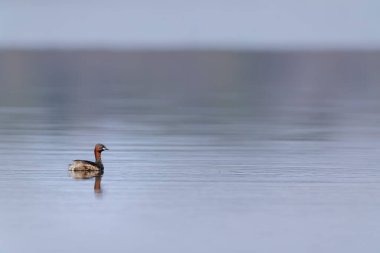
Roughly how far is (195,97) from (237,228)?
22.0 m

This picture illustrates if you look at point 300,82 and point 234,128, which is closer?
point 234,128

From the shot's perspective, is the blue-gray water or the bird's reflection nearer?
the blue-gray water

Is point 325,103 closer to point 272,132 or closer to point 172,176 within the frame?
point 272,132

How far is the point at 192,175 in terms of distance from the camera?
18328 millimetres

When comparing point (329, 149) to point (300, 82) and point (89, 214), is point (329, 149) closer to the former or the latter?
point (89, 214)

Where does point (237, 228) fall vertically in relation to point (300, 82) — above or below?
below

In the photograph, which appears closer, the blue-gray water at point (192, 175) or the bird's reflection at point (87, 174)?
the blue-gray water at point (192, 175)

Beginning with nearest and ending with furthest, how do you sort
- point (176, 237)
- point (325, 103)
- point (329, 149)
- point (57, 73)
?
1. point (176, 237)
2. point (329, 149)
3. point (325, 103)
4. point (57, 73)

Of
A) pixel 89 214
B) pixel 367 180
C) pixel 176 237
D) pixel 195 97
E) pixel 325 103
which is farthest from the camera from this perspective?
pixel 195 97

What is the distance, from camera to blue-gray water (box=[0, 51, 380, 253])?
14.4 meters

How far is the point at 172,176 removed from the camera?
1823cm

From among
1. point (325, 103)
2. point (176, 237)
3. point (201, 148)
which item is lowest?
point (176, 237)

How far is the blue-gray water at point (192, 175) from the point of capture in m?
14.4

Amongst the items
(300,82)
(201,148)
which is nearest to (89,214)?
(201,148)
